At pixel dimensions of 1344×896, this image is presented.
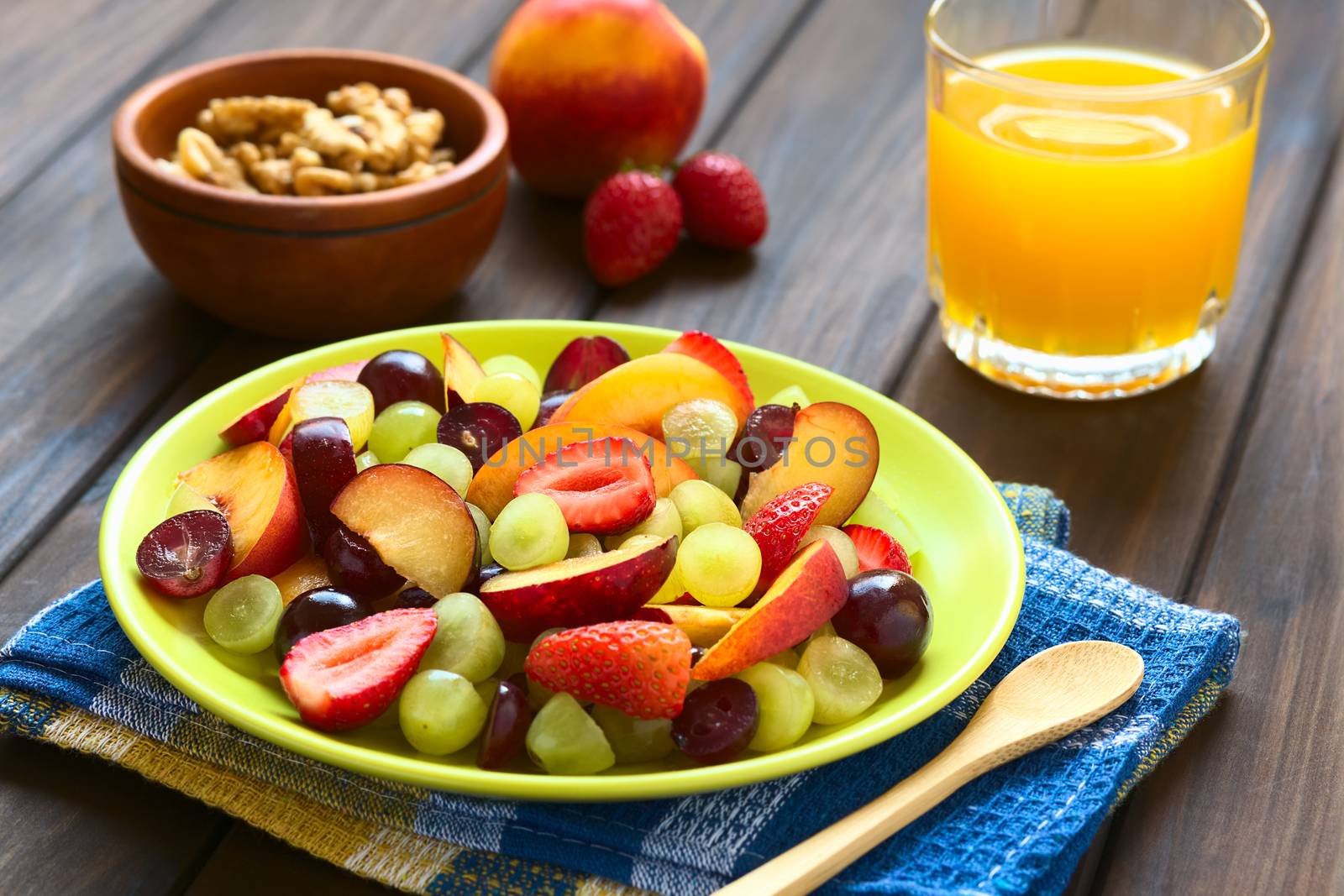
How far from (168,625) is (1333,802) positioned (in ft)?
2.15

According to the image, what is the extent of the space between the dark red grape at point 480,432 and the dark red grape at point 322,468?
76 mm

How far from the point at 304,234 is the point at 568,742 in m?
0.63

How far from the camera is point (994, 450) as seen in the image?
1.16 m

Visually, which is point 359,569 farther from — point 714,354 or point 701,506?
point 714,354

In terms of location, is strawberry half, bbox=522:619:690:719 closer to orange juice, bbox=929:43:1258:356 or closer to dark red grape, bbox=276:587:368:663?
dark red grape, bbox=276:587:368:663

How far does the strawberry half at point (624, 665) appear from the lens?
71 cm

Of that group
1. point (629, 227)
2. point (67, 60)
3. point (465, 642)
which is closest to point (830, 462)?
point (465, 642)

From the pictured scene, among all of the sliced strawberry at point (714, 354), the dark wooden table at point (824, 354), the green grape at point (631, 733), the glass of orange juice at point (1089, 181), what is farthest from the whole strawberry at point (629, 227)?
the green grape at point (631, 733)

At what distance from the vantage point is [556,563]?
0.80 metres

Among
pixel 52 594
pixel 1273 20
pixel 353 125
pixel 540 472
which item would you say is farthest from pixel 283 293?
pixel 1273 20

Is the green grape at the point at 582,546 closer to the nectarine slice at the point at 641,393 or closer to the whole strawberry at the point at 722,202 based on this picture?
the nectarine slice at the point at 641,393

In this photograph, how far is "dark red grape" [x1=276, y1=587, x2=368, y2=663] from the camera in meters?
0.77

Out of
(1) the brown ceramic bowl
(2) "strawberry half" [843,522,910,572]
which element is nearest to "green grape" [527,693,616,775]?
(2) "strawberry half" [843,522,910,572]

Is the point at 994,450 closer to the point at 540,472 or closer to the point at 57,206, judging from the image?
the point at 540,472
